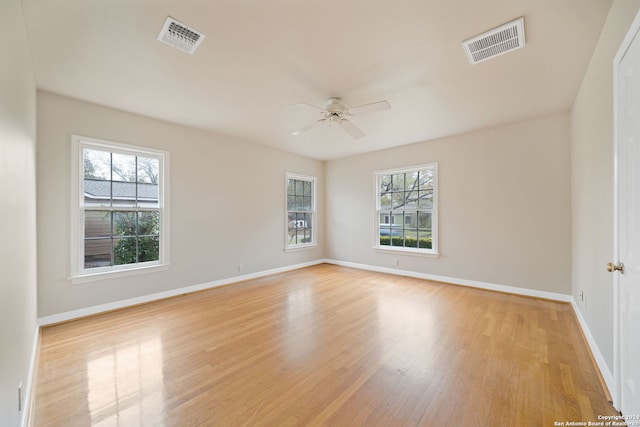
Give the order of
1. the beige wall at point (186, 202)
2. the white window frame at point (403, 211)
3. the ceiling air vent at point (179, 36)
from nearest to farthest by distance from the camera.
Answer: the ceiling air vent at point (179, 36)
the beige wall at point (186, 202)
the white window frame at point (403, 211)

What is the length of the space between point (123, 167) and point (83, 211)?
0.75 meters

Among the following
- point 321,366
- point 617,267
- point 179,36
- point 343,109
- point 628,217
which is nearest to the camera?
point 628,217

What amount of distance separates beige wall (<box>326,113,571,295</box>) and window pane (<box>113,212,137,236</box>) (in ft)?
15.1

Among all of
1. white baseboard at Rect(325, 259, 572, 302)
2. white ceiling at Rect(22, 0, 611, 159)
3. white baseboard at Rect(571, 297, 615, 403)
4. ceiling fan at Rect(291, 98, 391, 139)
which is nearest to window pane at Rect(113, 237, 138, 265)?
white ceiling at Rect(22, 0, 611, 159)

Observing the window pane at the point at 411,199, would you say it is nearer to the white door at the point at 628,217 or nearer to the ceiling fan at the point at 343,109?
the ceiling fan at the point at 343,109

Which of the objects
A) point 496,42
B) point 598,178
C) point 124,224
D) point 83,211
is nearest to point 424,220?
point 598,178

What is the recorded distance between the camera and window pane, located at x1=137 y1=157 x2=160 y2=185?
12.3ft

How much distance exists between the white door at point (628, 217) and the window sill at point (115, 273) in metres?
4.76

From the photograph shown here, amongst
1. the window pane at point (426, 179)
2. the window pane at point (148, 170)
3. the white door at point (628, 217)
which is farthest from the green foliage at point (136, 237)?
the white door at point (628, 217)

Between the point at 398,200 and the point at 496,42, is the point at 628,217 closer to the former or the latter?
the point at 496,42

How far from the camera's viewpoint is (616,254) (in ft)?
5.34

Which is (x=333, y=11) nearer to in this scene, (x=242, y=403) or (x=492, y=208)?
(x=242, y=403)

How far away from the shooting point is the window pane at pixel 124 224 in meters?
3.51

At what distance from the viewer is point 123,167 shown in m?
3.58
